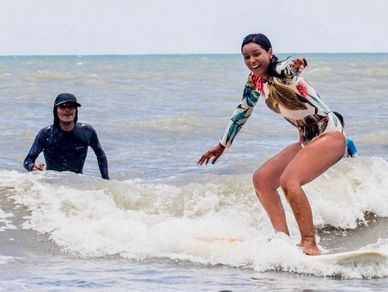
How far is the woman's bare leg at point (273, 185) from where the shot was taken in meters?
7.24

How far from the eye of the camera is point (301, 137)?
725 centimetres

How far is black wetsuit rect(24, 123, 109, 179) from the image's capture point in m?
10.1

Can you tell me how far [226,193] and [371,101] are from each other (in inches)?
706

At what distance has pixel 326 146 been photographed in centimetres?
702

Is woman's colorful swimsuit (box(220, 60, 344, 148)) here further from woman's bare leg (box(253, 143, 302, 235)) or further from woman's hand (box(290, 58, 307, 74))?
woman's bare leg (box(253, 143, 302, 235))

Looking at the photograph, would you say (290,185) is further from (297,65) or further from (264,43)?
(264,43)

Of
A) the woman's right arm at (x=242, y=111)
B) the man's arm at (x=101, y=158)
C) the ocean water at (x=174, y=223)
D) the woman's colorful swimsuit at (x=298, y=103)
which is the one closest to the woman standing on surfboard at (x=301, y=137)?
the woman's colorful swimsuit at (x=298, y=103)

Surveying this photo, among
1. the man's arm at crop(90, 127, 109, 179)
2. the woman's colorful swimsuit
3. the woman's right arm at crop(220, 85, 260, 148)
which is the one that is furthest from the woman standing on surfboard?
the man's arm at crop(90, 127, 109, 179)

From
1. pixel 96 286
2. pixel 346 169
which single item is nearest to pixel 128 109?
pixel 346 169

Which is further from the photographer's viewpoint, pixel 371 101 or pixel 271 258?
pixel 371 101

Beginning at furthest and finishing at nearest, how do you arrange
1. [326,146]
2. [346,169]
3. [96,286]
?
[346,169] < [326,146] < [96,286]

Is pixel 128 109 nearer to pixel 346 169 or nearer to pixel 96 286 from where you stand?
pixel 346 169

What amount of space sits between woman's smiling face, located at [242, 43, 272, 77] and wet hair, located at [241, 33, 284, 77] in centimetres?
2

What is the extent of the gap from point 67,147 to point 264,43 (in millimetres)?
3675
